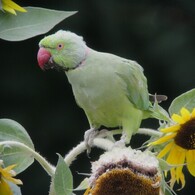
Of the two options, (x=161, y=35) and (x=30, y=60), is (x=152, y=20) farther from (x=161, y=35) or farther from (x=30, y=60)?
(x=30, y=60)

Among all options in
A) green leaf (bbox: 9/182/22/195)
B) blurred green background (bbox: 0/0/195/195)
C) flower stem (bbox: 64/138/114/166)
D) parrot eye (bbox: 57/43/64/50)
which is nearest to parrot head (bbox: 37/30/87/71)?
parrot eye (bbox: 57/43/64/50)

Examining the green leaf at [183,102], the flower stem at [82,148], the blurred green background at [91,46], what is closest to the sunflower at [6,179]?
the flower stem at [82,148]

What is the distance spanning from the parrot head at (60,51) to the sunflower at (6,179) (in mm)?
363

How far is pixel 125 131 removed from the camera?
1.95m

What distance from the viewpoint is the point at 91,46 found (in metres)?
4.21

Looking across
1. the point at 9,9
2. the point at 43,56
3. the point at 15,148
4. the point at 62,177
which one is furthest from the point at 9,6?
the point at 62,177

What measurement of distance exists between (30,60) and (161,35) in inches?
27.6

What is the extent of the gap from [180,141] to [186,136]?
0.14 ft

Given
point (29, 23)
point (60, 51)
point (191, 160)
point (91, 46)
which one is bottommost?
point (91, 46)

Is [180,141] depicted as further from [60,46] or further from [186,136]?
[60,46]

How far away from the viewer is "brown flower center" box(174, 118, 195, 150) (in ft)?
5.81

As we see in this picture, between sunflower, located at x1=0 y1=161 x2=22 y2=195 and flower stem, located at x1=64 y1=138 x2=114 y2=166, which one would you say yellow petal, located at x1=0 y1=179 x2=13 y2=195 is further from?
flower stem, located at x1=64 y1=138 x2=114 y2=166

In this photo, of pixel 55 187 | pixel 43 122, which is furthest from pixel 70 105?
pixel 55 187

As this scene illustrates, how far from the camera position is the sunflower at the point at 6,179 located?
164 centimetres
